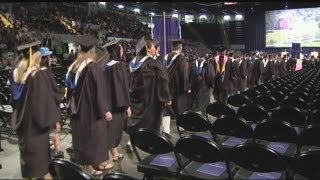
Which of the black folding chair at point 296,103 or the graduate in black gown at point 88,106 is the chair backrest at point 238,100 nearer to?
the black folding chair at point 296,103

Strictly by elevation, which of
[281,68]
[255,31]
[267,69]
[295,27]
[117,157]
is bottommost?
[117,157]

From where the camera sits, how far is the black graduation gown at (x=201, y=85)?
962 centimetres

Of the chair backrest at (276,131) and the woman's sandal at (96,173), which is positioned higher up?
the chair backrest at (276,131)

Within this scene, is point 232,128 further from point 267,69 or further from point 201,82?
point 267,69

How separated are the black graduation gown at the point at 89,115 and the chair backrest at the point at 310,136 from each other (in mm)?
2212

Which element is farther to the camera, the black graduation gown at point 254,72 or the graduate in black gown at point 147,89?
the black graduation gown at point 254,72

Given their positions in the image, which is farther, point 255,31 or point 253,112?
point 255,31

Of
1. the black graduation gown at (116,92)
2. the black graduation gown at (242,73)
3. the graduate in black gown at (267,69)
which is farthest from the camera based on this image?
the graduate in black gown at (267,69)

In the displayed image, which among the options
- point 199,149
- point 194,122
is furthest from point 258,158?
point 194,122

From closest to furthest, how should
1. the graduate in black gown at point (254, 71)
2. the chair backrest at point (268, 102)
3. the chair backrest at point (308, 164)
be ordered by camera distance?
the chair backrest at point (308, 164) → the chair backrest at point (268, 102) → the graduate in black gown at point (254, 71)

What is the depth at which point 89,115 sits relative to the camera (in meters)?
4.54

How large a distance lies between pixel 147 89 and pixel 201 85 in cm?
406

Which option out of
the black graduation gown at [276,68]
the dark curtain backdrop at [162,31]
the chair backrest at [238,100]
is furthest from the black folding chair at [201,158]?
the black graduation gown at [276,68]

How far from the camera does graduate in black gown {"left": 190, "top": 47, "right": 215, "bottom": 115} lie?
962 cm
